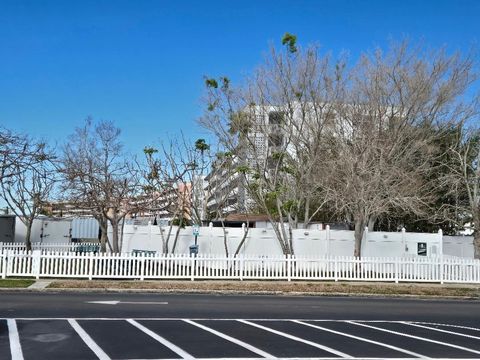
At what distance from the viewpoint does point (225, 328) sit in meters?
10.5

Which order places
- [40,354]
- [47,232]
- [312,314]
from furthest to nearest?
[47,232] → [312,314] → [40,354]

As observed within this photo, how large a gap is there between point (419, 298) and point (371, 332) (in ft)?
30.8

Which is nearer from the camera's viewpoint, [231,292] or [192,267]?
[231,292]

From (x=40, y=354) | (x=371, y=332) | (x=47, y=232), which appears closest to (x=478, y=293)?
(x=371, y=332)

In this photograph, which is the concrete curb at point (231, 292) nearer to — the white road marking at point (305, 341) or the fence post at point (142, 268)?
the fence post at point (142, 268)

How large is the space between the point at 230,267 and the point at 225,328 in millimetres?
11677

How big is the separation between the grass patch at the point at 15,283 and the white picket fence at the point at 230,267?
951mm

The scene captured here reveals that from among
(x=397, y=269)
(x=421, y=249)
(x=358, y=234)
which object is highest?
(x=358, y=234)

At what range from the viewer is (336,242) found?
26.8 meters

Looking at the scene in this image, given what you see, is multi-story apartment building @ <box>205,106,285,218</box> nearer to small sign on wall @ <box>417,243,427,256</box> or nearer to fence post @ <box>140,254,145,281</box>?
fence post @ <box>140,254,145,281</box>

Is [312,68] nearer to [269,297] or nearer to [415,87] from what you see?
[415,87]

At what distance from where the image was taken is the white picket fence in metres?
20.8

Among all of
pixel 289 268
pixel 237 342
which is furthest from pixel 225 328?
pixel 289 268

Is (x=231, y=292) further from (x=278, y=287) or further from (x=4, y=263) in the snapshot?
(x=4, y=263)
